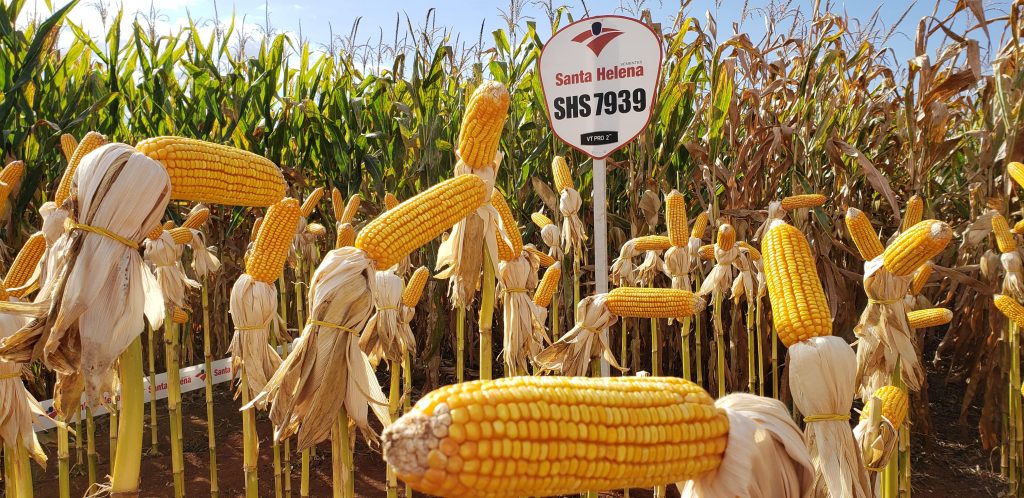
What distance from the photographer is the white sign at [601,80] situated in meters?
4.07

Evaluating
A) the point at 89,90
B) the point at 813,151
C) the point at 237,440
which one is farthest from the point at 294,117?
the point at 813,151

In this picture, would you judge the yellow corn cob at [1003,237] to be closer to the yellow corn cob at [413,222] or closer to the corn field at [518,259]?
the corn field at [518,259]

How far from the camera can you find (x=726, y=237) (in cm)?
432

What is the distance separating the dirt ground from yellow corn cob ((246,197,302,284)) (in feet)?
10.5

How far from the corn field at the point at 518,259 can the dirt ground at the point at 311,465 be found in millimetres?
92

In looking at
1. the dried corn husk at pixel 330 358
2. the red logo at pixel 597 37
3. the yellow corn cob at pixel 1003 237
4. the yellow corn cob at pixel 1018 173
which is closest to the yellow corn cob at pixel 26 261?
the dried corn husk at pixel 330 358

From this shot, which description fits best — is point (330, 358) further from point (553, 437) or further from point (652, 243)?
point (652, 243)

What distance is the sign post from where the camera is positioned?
160 inches

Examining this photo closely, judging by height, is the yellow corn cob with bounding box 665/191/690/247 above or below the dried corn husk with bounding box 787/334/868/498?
above

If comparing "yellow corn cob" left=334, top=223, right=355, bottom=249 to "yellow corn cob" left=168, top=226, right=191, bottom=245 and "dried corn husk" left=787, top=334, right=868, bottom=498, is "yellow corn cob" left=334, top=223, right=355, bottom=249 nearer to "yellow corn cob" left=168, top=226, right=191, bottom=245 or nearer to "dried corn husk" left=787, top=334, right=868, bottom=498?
"yellow corn cob" left=168, top=226, right=191, bottom=245

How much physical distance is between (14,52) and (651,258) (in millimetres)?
5761

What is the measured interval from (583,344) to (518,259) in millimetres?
567

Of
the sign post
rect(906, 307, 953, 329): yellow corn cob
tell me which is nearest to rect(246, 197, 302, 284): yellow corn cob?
the sign post

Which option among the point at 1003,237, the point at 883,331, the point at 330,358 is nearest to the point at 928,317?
the point at 883,331
